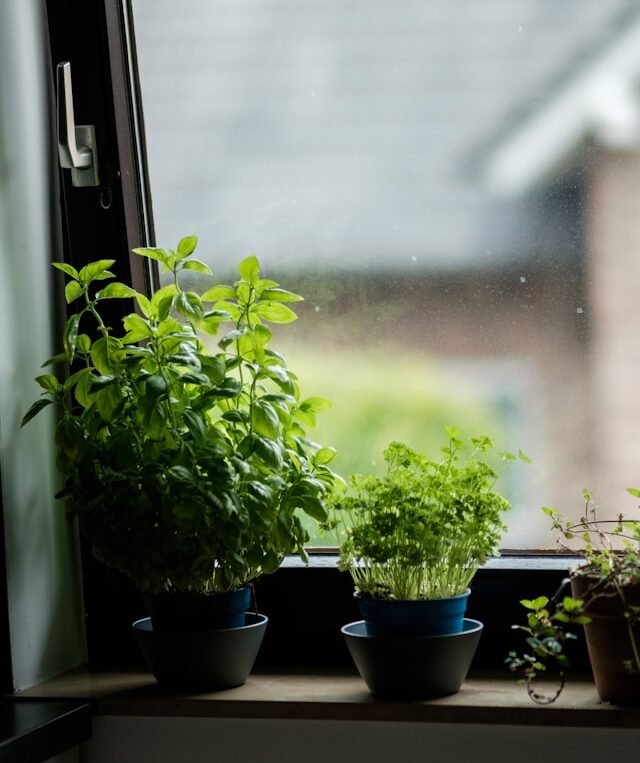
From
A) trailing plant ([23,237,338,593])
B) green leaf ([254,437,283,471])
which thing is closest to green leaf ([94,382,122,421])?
trailing plant ([23,237,338,593])

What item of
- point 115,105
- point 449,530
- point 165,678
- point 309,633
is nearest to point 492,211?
point 449,530

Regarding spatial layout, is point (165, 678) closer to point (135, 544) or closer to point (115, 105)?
point (135, 544)

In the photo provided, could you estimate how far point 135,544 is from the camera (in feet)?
5.09

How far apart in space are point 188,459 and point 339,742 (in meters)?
0.49

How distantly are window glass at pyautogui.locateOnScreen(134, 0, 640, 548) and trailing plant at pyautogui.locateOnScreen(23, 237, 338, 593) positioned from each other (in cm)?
20

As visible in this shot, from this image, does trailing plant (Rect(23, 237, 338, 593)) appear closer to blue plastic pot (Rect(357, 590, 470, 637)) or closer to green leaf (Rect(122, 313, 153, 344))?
green leaf (Rect(122, 313, 153, 344))

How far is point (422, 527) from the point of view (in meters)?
1.54

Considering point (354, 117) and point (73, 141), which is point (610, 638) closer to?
point (354, 117)

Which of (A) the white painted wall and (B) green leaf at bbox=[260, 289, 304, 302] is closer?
(A) the white painted wall

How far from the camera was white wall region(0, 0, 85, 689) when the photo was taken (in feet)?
5.50

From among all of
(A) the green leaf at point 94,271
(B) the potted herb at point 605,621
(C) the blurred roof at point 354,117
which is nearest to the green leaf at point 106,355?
(A) the green leaf at point 94,271

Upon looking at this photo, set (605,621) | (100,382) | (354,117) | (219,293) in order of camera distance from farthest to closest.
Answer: (354,117) → (219,293) → (100,382) → (605,621)

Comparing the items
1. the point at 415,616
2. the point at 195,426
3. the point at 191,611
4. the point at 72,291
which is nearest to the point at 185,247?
the point at 72,291

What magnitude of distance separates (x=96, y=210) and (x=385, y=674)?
3.06 feet
